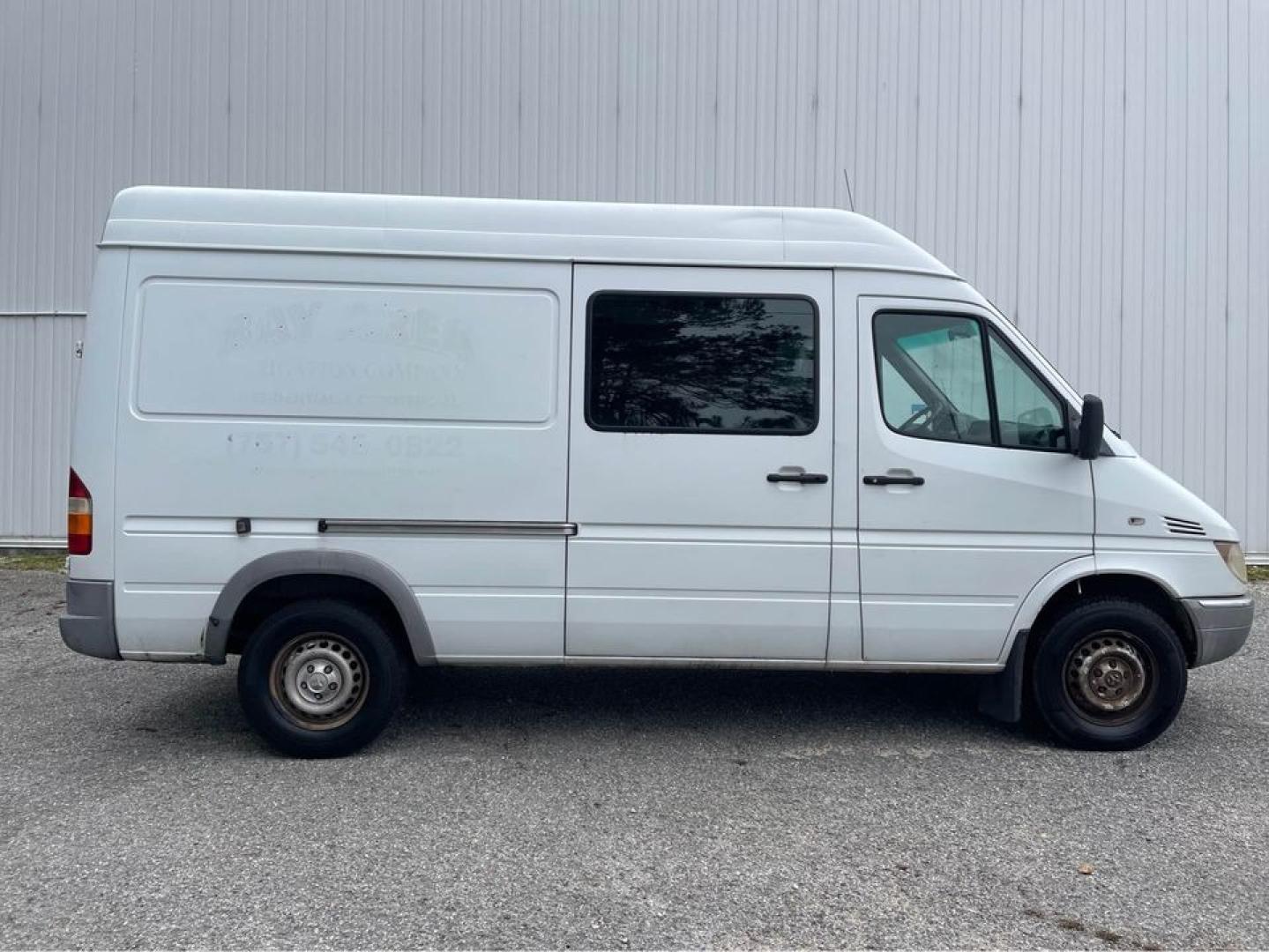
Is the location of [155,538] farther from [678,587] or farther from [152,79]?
[152,79]

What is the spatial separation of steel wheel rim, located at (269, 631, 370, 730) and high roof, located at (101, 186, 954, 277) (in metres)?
1.88

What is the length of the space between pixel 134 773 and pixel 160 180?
8.25 meters

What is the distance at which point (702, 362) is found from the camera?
5.01 metres

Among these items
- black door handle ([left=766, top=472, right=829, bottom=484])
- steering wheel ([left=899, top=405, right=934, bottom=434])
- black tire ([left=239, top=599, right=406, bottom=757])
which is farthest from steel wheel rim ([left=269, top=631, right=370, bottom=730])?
steering wheel ([left=899, top=405, right=934, bottom=434])

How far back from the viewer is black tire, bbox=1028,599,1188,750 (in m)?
5.06

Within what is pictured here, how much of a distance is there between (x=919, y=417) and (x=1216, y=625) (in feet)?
5.82

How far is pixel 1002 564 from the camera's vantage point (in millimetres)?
4992

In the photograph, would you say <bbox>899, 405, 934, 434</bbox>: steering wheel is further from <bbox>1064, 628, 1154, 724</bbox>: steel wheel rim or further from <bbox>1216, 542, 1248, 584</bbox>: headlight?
<bbox>1216, 542, 1248, 584</bbox>: headlight

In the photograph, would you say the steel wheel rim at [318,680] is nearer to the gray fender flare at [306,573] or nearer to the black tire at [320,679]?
the black tire at [320,679]

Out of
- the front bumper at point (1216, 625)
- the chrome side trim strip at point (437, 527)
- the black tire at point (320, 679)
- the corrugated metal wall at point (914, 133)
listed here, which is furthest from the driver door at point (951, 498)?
the corrugated metal wall at point (914, 133)

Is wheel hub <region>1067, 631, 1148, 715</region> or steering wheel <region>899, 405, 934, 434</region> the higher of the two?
steering wheel <region>899, 405, 934, 434</region>

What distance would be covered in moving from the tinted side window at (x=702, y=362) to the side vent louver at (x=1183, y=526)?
1800mm

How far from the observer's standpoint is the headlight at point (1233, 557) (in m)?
5.12

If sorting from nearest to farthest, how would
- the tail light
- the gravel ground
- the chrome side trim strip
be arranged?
the gravel ground → the tail light → the chrome side trim strip
